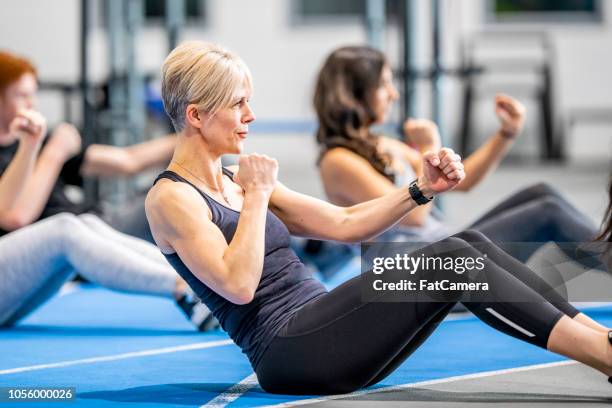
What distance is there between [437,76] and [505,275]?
377 centimetres

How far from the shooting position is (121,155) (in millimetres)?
4738

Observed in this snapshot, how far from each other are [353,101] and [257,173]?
158 cm

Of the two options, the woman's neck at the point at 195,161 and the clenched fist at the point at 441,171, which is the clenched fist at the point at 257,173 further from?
the clenched fist at the point at 441,171

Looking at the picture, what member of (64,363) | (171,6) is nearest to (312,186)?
(171,6)

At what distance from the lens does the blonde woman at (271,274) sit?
2.44 metres

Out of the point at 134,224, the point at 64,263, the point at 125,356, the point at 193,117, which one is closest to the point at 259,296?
the point at 193,117

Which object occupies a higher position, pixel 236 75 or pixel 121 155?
pixel 236 75

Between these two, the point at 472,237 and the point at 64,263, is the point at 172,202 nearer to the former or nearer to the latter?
the point at 472,237

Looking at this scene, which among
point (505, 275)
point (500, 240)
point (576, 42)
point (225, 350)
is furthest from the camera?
point (576, 42)

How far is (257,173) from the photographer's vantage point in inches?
100

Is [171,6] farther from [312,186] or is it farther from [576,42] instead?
[576,42]

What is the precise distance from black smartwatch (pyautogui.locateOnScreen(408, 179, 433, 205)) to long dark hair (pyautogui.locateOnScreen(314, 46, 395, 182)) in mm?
1339

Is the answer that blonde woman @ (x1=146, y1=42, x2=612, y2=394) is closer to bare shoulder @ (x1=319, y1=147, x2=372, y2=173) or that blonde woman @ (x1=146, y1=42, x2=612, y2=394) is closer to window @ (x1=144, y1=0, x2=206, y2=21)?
Result: bare shoulder @ (x1=319, y1=147, x2=372, y2=173)

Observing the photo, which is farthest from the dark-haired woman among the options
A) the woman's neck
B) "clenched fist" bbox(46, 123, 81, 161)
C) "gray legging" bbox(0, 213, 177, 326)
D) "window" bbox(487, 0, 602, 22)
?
"window" bbox(487, 0, 602, 22)
